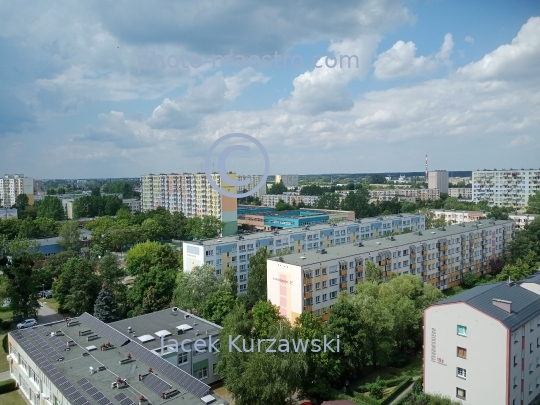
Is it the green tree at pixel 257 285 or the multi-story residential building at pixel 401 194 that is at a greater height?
the multi-story residential building at pixel 401 194

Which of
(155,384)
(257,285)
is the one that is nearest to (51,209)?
(257,285)

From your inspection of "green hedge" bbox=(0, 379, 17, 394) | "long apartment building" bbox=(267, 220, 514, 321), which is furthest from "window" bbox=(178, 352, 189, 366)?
"long apartment building" bbox=(267, 220, 514, 321)

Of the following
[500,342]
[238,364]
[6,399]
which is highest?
[500,342]

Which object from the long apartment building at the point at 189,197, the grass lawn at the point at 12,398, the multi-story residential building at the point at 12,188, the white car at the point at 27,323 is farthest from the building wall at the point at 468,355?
the multi-story residential building at the point at 12,188

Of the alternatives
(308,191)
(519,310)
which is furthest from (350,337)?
(308,191)

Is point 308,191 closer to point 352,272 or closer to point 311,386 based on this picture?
point 352,272

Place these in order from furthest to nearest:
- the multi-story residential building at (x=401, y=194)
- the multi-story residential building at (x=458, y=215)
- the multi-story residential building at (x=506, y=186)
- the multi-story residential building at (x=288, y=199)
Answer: the multi-story residential building at (x=401, y=194) → the multi-story residential building at (x=288, y=199) → the multi-story residential building at (x=506, y=186) → the multi-story residential building at (x=458, y=215)

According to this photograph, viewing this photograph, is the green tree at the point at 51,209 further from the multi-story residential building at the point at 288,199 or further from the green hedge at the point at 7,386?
the green hedge at the point at 7,386
